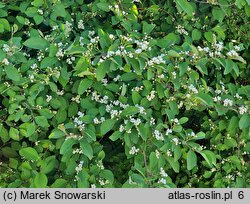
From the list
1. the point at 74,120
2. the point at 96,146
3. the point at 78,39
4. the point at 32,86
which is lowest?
the point at 96,146

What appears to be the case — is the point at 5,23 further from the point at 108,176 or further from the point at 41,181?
the point at 108,176

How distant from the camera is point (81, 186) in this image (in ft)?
6.59

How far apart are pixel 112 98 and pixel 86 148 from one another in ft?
0.91

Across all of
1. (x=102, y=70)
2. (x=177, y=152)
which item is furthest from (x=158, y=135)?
(x=102, y=70)

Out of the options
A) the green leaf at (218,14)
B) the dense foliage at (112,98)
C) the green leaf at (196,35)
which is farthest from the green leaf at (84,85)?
the green leaf at (218,14)

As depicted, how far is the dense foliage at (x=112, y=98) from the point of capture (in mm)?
1989

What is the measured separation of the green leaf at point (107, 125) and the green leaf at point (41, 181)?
32cm

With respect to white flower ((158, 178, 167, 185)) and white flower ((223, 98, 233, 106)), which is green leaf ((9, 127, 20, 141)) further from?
white flower ((223, 98, 233, 106))

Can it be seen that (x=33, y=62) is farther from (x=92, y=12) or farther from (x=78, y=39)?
(x=92, y=12)

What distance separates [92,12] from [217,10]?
0.60 m

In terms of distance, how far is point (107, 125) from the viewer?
1.99 m

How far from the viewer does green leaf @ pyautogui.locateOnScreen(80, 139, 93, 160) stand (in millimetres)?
1959

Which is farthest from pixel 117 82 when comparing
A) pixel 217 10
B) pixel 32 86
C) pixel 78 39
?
pixel 217 10

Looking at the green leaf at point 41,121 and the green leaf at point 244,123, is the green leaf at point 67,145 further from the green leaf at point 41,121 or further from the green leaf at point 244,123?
the green leaf at point 244,123
